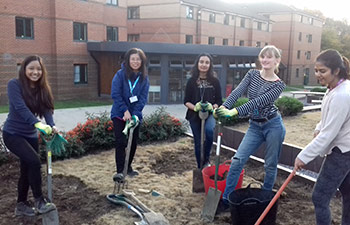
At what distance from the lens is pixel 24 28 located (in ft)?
59.5

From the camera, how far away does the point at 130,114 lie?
4.83 meters

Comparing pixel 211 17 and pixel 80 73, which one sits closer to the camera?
pixel 80 73

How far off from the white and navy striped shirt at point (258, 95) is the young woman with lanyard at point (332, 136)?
0.83m

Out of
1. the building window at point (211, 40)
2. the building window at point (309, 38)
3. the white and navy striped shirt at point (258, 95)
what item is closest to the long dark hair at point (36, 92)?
the white and navy striped shirt at point (258, 95)

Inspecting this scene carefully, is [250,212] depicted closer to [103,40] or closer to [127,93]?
[127,93]

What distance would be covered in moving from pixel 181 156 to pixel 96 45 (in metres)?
15.6

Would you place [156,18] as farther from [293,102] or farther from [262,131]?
[262,131]

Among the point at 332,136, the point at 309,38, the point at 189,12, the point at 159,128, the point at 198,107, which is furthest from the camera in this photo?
the point at 309,38

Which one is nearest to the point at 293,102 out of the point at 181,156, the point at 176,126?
the point at 176,126

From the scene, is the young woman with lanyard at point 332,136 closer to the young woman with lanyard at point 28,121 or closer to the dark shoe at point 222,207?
the dark shoe at point 222,207

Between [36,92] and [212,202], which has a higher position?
[36,92]

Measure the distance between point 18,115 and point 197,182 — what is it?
7.79ft

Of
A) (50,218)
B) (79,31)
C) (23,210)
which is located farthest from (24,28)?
(50,218)

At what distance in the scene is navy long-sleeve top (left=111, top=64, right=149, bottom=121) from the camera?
474cm
